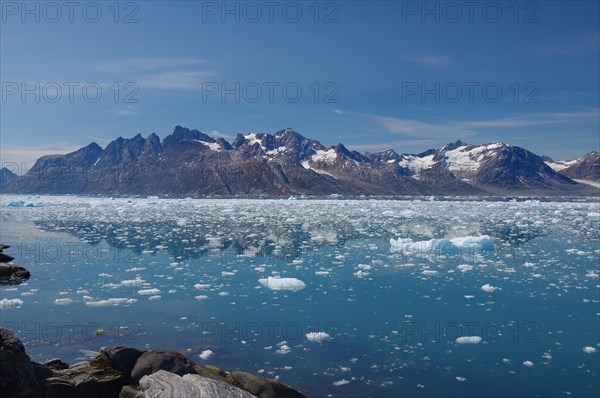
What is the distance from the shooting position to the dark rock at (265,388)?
7.64 meters

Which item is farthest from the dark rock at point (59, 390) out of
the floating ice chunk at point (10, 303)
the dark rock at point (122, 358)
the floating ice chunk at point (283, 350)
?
the floating ice chunk at point (10, 303)

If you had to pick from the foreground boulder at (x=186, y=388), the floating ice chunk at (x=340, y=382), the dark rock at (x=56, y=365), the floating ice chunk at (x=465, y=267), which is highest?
the foreground boulder at (x=186, y=388)

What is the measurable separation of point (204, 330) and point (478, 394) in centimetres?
675

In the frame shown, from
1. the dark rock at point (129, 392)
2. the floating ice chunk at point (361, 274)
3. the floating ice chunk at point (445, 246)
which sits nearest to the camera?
the dark rock at point (129, 392)

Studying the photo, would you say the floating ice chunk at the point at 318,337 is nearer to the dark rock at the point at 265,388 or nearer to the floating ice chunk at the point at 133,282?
the dark rock at the point at 265,388

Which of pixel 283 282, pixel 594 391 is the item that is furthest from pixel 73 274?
pixel 594 391

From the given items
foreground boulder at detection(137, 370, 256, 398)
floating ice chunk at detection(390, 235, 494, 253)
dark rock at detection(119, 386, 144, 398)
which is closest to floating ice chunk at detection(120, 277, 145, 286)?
dark rock at detection(119, 386, 144, 398)

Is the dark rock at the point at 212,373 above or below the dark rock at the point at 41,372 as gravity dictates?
below

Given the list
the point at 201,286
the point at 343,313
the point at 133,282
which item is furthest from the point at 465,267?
the point at 133,282

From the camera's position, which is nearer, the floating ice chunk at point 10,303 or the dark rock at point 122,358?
the dark rock at point 122,358

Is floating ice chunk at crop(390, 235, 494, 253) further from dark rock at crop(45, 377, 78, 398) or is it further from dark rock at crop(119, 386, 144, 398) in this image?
dark rock at crop(45, 377, 78, 398)

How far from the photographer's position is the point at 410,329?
1186 centimetres

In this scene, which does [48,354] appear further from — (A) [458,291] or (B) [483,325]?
(A) [458,291]

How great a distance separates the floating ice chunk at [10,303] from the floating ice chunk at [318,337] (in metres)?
9.15
